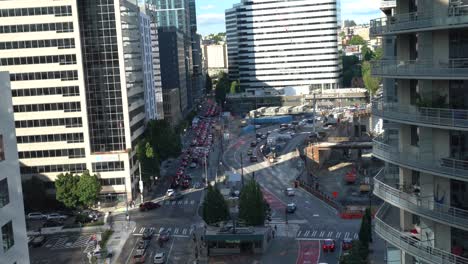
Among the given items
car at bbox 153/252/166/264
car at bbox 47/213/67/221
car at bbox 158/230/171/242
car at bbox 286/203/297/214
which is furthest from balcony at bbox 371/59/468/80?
car at bbox 47/213/67/221

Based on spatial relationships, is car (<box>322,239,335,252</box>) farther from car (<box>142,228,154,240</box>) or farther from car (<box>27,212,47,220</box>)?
car (<box>27,212,47,220</box>)

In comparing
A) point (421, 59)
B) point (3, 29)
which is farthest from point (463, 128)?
point (3, 29)

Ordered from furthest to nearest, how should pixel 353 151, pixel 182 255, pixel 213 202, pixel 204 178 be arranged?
1. pixel 353 151
2. pixel 204 178
3. pixel 213 202
4. pixel 182 255

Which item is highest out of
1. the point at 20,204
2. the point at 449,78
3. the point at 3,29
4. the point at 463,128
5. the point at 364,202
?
the point at 3,29

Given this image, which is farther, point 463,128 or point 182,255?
point 182,255

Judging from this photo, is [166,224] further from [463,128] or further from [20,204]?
[463,128]
